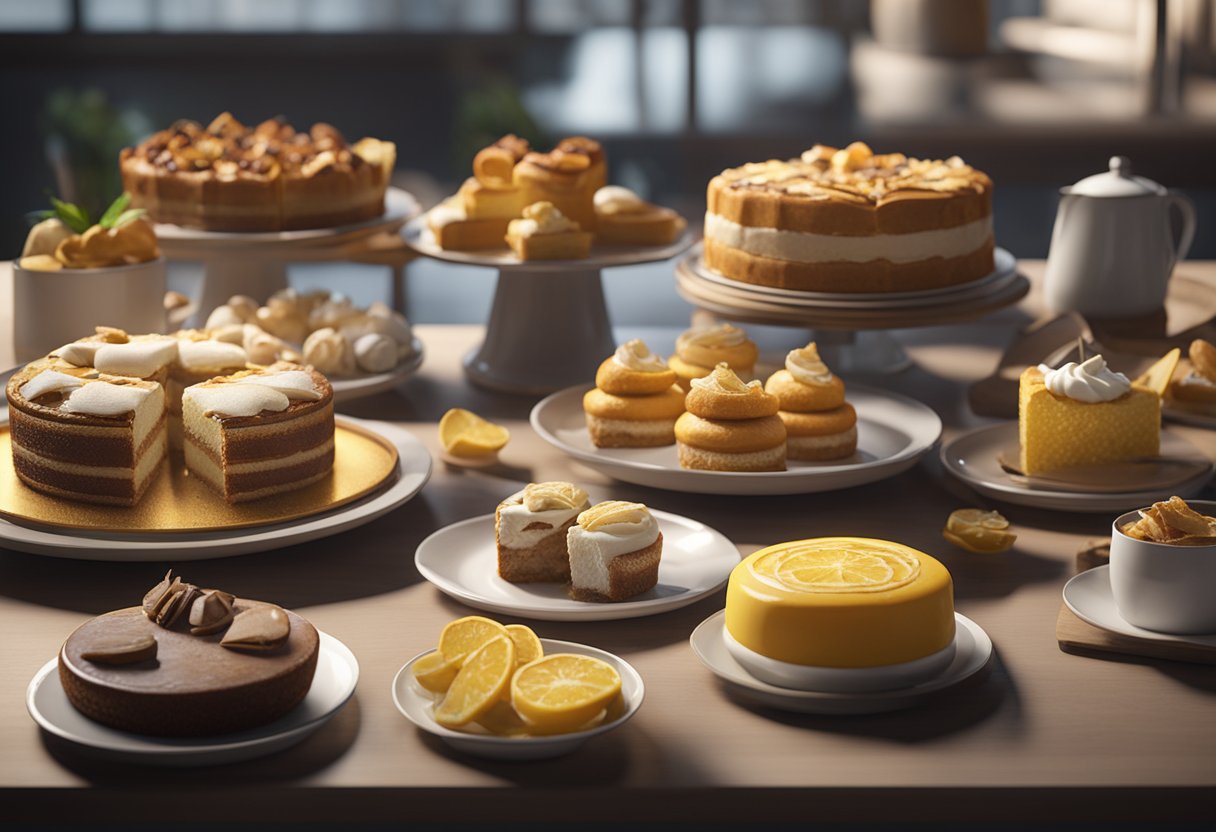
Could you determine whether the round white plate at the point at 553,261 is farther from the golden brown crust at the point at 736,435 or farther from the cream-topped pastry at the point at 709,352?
the golden brown crust at the point at 736,435

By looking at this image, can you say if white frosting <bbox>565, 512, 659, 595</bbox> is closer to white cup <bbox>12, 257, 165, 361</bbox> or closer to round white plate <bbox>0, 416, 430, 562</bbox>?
round white plate <bbox>0, 416, 430, 562</bbox>

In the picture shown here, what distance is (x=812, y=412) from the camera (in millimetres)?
1812

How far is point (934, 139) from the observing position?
16.7 ft

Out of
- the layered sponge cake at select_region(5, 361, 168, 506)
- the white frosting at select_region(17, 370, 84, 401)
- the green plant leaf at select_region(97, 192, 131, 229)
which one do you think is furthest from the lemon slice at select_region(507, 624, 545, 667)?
the green plant leaf at select_region(97, 192, 131, 229)

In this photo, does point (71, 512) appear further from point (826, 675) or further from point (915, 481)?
point (915, 481)

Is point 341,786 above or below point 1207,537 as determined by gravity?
below

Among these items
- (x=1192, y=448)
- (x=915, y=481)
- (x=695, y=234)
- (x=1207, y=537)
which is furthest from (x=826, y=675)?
(x=695, y=234)

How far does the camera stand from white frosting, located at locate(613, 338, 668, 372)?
1.86 metres

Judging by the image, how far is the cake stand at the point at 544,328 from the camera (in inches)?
89.6

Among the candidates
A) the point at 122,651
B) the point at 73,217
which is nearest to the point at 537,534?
the point at 122,651

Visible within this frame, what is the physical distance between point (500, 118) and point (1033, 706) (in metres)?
4.78

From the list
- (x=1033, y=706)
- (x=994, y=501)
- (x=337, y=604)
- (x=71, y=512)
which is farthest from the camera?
(x=994, y=501)

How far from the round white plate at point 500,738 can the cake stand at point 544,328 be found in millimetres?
1041

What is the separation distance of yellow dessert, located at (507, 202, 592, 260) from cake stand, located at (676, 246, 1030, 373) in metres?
0.17
